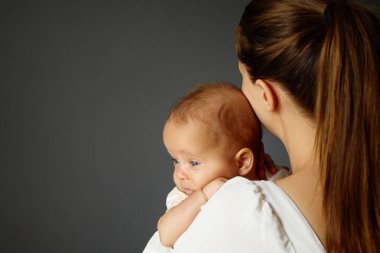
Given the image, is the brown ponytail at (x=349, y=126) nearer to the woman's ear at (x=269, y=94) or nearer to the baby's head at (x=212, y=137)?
the woman's ear at (x=269, y=94)

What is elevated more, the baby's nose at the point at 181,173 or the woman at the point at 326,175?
the woman at the point at 326,175

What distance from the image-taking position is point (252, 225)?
79cm

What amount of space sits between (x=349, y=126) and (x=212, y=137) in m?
0.44

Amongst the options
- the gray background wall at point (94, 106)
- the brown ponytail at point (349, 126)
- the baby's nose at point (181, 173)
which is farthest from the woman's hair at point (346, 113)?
the gray background wall at point (94, 106)

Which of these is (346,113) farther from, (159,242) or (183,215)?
(159,242)

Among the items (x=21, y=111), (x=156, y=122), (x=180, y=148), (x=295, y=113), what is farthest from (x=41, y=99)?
(x=295, y=113)

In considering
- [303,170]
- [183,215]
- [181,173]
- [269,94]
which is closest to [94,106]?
[181,173]

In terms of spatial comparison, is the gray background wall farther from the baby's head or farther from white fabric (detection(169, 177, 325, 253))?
white fabric (detection(169, 177, 325, 253))

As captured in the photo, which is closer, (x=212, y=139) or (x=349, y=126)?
(x=349, y=126)

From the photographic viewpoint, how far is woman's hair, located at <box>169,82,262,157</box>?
118 cm

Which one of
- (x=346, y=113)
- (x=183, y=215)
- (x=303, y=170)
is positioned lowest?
(x=183, y=215)

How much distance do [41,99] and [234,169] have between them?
1122 mm

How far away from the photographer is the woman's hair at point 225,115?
1.18 m

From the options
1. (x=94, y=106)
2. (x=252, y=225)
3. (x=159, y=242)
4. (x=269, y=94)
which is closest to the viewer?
(x=252, y=225)
